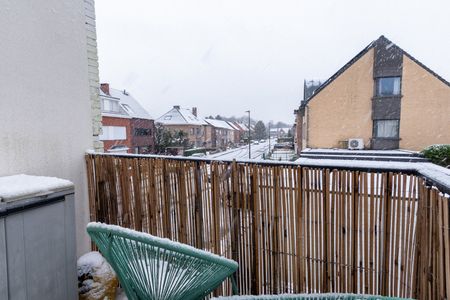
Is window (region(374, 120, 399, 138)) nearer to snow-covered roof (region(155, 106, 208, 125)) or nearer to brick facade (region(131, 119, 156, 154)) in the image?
brick facade (region(131, 119, 156, 154))

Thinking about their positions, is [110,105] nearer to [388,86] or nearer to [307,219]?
[388,86]

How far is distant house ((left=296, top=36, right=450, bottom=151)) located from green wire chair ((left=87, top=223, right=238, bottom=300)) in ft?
55.4

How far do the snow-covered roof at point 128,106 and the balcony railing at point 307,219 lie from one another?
2008cm

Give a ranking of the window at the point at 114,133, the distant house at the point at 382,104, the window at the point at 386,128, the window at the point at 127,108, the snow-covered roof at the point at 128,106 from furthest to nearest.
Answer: the window at the point at 127,108 → the snow-covered roof at the point at 128,106 → the window at the point at 114,133 → the window at the point at 386,128 → the distant house at the point at 382,104

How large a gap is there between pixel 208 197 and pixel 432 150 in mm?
12360

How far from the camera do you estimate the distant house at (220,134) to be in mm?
45812

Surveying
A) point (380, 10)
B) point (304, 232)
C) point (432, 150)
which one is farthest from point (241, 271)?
point (380, 10)

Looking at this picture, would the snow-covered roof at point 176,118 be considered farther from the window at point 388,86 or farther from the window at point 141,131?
the window at point 388,86

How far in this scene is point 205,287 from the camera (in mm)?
1514

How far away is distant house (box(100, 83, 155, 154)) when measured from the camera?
20375 millimetres

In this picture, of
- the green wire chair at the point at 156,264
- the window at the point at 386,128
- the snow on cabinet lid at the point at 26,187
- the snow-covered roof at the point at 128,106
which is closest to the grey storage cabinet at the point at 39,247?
the snow on cabinet lid at the point at 26,187

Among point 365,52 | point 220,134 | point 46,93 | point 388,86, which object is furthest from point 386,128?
point 220,134

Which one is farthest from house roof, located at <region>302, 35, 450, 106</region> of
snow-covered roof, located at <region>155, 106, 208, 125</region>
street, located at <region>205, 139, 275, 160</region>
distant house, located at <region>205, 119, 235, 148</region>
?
distant house, located at <region>205, 119, 235, 148</region>

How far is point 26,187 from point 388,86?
1844cm
